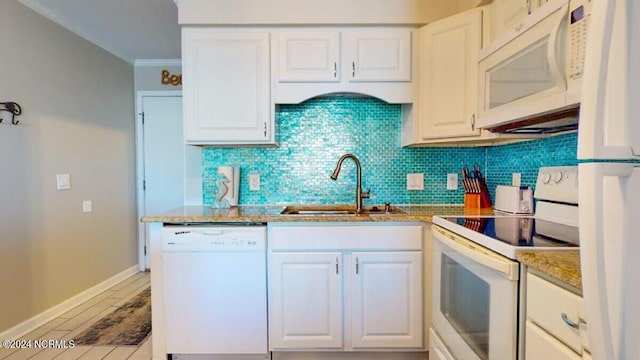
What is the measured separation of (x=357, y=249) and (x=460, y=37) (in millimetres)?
1360

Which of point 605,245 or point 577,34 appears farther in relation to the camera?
point 577,34

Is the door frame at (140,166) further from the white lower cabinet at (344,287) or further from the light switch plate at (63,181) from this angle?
the white lower cabinet at (344,287)

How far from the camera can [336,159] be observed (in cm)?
249

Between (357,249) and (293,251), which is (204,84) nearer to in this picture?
(293,251)

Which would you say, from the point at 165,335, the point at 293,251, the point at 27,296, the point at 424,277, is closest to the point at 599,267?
the point at 424,277

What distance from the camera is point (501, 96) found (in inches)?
59.9

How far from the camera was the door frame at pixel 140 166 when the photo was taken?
3770mm

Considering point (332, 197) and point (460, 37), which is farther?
point (332, 197)

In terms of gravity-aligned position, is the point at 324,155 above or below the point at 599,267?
above

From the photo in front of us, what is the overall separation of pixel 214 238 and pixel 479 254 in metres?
1.35

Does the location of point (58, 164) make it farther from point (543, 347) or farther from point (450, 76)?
point (543, 347)

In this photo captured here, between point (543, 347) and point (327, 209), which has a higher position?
point (327, 209)

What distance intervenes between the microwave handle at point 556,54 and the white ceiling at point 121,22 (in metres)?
2.39

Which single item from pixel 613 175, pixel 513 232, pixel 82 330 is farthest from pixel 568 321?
pixel 82 330
